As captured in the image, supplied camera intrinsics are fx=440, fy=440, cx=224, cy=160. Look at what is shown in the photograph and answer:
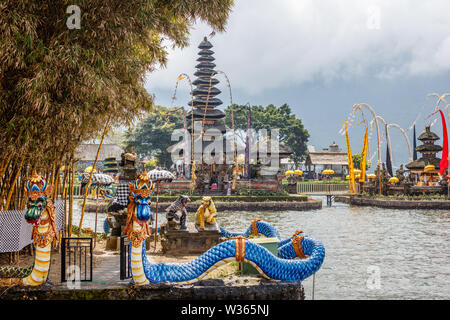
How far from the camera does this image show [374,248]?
51.3 ft

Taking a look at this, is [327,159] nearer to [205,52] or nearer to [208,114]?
[208,114]

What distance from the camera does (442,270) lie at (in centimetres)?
1214

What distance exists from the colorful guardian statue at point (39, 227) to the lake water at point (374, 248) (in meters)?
5.50

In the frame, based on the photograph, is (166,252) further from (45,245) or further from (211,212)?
(45,245)

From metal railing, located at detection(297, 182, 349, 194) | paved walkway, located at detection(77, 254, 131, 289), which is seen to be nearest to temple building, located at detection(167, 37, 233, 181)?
metal railing, located at detection(297, 182, 349, 194)

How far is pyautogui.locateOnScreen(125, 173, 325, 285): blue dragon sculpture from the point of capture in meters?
6.62

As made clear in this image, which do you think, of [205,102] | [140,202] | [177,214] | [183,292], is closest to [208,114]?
[205,102]

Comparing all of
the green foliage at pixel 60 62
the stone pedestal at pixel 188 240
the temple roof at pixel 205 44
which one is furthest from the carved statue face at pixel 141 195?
the temple roof at pixel 205 44

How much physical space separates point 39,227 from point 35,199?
43cm

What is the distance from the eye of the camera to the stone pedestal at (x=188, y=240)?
1066 centimetres

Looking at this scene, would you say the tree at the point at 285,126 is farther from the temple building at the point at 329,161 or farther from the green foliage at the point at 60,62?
the green foliage at the point at 60,62

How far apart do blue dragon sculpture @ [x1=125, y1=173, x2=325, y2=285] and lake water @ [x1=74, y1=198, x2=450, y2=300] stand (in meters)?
1.82

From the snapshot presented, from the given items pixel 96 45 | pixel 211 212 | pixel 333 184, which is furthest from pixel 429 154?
pixel 96 45
